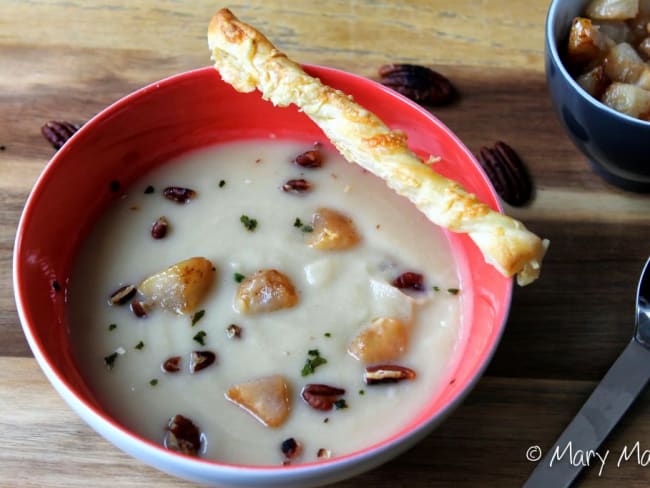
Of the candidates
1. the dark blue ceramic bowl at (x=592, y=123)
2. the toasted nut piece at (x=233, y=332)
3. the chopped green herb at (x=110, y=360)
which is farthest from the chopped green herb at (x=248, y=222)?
the dark blue ceramic bowl at (x=592, y=123)

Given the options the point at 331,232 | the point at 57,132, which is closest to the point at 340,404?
the point at 331,232

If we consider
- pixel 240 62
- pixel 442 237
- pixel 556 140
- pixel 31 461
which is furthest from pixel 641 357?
pixel 31 461

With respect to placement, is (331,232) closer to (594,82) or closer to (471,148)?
(471,148)

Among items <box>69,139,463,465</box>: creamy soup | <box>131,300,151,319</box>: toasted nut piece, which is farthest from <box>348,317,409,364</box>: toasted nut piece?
<box>131,300,151,319</box>: toasted nut piece

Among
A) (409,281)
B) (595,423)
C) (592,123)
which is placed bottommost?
(595,423)

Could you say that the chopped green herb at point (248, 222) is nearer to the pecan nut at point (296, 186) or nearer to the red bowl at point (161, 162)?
the pecan nut at point (296, 186)

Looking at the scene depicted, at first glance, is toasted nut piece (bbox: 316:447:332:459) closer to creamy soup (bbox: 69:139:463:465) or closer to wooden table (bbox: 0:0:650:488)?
creamy soup (bbox: 69:139:463:465)
